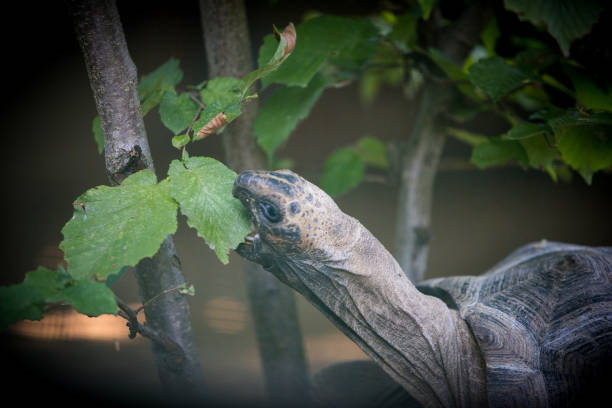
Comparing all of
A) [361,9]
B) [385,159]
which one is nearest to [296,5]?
[361,9]

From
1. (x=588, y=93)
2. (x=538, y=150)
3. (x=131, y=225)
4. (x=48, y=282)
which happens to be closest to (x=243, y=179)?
(x=131, y=225)

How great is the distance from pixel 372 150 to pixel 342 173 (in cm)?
14

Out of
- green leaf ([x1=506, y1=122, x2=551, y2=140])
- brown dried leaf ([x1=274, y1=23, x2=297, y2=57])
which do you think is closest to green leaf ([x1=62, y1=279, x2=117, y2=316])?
brown dried leaf ([x1=274, y1=23, x2=297, y2=57])

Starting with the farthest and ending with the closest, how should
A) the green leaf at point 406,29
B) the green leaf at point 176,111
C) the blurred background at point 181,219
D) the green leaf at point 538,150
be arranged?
1. the green leaf at point 406,29
2. the green leaf at point 538,150
3. the blurred background at point 181,219
4. the green leaf at point 176,111

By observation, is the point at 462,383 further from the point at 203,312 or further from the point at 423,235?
the point at 203,312

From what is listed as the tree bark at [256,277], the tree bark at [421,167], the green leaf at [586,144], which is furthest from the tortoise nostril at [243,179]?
the tree bark at [421,167]

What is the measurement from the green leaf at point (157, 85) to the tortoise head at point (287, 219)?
0.79ft

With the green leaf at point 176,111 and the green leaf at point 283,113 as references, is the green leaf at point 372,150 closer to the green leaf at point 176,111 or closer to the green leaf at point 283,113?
the green leaf at point 283,113

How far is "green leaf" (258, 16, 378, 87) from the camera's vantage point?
32.3 inches

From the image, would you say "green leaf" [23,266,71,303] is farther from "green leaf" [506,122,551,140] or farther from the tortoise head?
"green leaf" [506,122,551,140]

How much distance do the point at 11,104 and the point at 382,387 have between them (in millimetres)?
1106

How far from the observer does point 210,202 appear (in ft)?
1.94

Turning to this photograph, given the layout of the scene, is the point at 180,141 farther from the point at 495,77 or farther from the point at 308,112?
the point at 495,77

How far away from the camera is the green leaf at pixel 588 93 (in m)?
0.88
